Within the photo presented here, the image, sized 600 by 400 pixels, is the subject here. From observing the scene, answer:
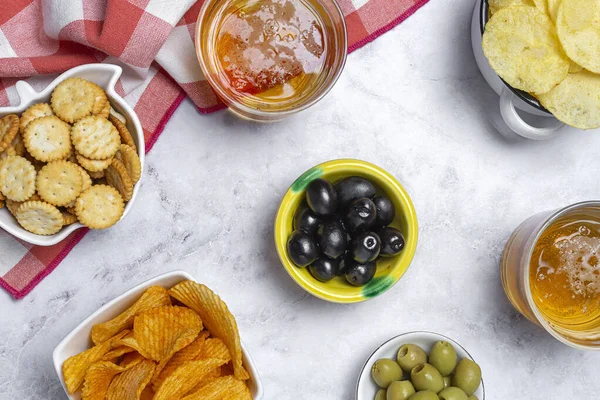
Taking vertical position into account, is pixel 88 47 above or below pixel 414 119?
above

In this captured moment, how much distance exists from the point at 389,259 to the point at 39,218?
621 millimetres

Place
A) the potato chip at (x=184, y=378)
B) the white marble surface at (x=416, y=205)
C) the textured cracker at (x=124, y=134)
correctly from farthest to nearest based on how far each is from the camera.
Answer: the white marble surface at (x=416, y=205)
the textured cracker at (x=124, y=134)
the potato chip at (x=184, y=378)

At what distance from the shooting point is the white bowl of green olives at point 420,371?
1.34 metres

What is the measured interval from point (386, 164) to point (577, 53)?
0.41 m

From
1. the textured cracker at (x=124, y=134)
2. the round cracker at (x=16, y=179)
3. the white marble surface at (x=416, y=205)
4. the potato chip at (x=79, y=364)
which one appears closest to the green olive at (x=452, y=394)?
the white marble surface at (x=416, y=205)

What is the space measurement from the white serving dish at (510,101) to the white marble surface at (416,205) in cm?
7

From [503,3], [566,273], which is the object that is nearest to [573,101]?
[503,3]

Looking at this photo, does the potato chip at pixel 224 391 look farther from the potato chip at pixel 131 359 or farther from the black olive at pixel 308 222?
the black olive at pixel 308 222

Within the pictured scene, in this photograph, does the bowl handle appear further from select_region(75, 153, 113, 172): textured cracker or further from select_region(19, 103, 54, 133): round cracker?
select_region(19, 103, 54, 133): round cracker

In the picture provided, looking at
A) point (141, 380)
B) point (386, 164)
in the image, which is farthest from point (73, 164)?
point (386, 164)

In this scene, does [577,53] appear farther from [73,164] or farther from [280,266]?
Result: [73,164]

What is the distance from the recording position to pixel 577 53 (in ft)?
4.25

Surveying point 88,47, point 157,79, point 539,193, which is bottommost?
point 539,193

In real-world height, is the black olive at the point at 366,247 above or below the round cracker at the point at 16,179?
below
